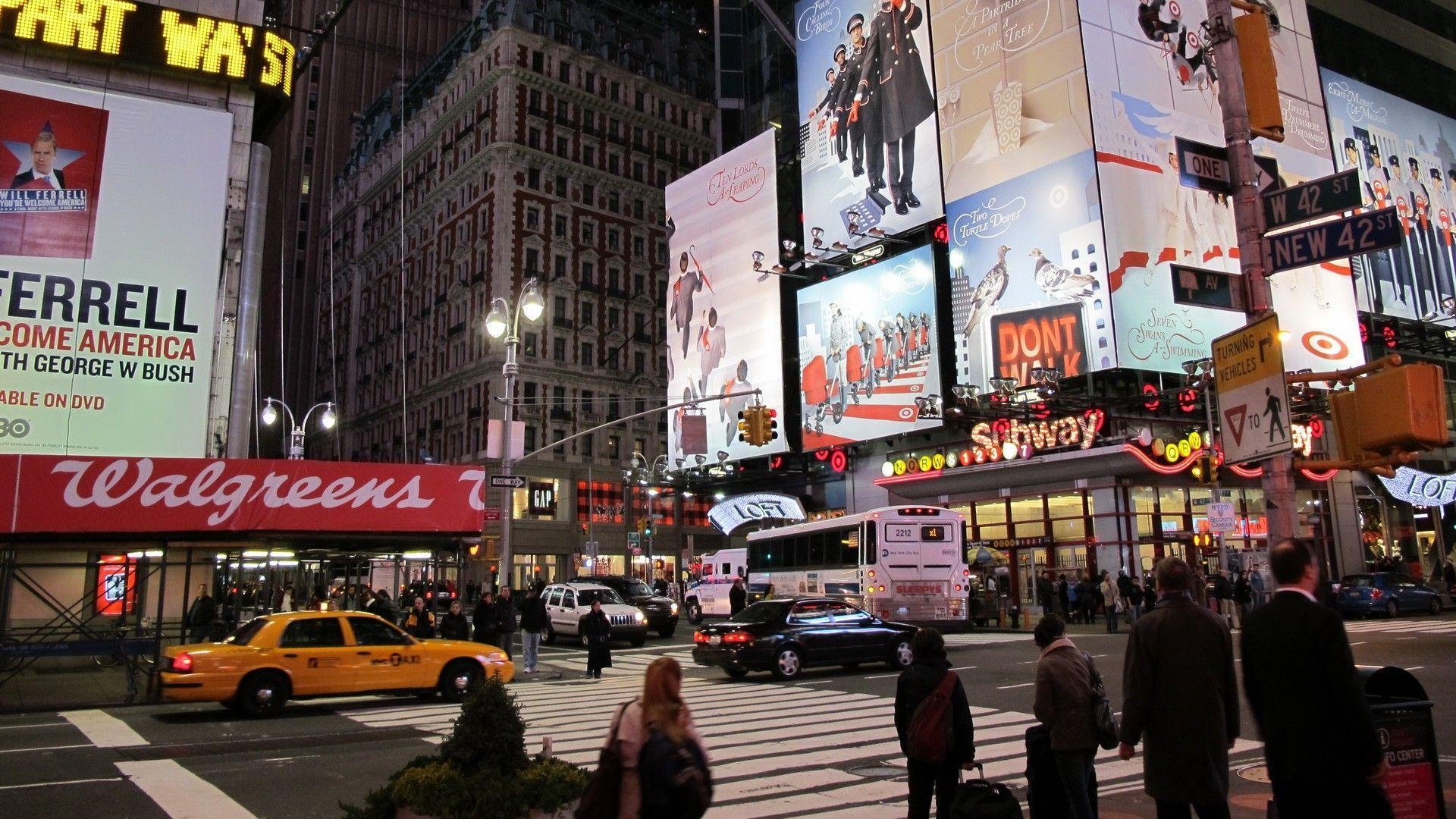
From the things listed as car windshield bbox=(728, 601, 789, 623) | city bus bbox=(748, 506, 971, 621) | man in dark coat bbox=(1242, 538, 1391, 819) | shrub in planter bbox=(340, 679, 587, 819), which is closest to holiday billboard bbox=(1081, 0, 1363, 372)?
city bus bbox=(748, 506, 971, 621)

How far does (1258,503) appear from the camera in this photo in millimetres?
41750

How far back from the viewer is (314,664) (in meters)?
15.3

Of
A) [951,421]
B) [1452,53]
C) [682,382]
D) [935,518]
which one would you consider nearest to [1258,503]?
[951,421]

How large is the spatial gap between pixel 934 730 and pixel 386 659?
39.4ft

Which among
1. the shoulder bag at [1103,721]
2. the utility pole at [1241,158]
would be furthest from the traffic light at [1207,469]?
the shoulder bag at [1103,721]

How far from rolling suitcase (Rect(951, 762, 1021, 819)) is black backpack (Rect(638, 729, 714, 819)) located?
1.71m

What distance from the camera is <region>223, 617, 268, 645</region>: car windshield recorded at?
15141 millimetres

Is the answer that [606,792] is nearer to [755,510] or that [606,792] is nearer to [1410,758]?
[1410,758]

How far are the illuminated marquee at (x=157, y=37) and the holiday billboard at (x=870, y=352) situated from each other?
25.6 m

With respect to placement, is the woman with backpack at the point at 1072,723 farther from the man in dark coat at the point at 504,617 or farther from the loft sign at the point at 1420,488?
the loft sign at the point at 1420,488

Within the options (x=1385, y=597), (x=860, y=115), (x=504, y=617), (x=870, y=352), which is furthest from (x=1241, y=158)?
(x=860, y=115)

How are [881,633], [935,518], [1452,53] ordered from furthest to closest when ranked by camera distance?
1. [1452,53]
2. [935,518]
3. [881,633]

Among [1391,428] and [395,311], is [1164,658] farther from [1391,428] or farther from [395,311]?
[395,311]

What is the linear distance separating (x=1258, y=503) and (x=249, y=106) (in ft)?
134
